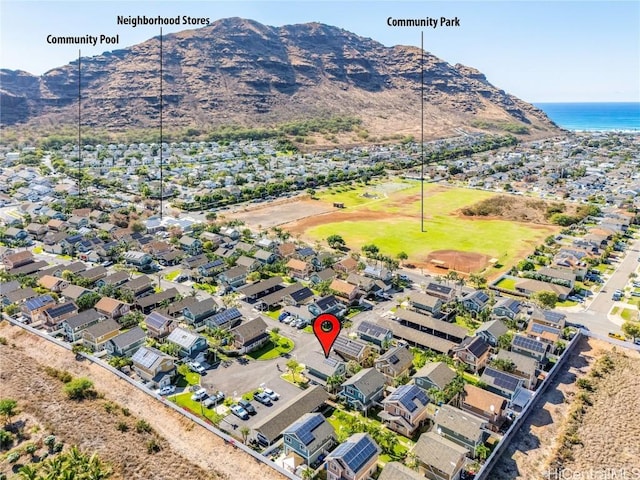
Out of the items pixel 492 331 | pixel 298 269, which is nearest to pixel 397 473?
pixel 492 331

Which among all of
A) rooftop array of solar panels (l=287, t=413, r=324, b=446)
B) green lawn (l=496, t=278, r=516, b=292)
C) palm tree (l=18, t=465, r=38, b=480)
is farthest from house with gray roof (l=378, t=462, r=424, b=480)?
green lawn (l=496, t=278, r=516, b=292)

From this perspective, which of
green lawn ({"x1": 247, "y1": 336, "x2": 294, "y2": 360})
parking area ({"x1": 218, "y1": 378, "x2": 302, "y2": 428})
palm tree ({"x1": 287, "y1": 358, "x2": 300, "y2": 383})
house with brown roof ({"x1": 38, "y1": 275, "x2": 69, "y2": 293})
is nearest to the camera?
parking area ({"x1": 218, "y1": 378, "x2": 302, "y2": 428})

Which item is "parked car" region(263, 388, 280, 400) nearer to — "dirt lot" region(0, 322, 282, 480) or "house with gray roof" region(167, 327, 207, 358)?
"dirt lot" region(0, 322, 282, 480)

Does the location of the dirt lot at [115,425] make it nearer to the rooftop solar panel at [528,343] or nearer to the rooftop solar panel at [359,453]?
the rooftop solar panel at [359,453]

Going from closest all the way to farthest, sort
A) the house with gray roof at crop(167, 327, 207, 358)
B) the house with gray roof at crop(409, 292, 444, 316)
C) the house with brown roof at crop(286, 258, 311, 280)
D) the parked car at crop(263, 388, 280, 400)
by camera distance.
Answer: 1. the parked car at crop(263, 388, 280, 400)
2. the house with gray roof at crop(167, 327, 207, 358)
3. the house with gray roof at crop(409, 292, 444, 316)
4. the house with brown roof at crop(286, 258, 311, 280)

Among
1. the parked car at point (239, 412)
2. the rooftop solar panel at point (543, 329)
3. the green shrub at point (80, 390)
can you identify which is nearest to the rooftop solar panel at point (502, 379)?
the rooftop solar panel at point (543, 329)

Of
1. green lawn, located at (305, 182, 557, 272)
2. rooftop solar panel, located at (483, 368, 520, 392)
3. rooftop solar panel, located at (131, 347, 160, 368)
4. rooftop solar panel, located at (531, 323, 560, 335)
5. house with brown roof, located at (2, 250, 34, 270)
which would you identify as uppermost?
green lawn, located at (305, 182, 557, 272)
